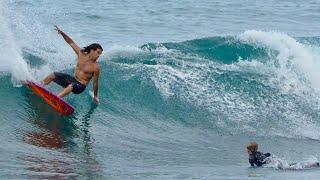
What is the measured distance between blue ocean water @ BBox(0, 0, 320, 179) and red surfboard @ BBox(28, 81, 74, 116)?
0.16 m

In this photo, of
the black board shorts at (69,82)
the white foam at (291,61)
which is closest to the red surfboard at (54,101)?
the black board shorts at (69,82)

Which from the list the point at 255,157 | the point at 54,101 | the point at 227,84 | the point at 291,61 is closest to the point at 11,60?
the point at 54,101

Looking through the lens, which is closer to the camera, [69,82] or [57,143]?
[57,143]

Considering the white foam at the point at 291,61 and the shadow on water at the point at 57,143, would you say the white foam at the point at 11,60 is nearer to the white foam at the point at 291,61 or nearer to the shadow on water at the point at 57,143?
the shadow on water at the point at 57,143

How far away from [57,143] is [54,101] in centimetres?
162

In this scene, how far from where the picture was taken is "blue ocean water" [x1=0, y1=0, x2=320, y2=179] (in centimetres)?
1006

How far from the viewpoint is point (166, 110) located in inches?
570

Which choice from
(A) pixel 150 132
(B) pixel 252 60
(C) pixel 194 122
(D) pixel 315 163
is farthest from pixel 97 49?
(B) pixel 252 60

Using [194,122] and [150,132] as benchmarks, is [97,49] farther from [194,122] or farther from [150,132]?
[194,122]

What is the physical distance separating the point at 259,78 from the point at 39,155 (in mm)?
8223

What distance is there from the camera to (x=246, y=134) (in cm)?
1377

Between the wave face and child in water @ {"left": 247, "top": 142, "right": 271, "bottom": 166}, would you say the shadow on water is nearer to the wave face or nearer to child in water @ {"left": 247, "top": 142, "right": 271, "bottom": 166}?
the wave face

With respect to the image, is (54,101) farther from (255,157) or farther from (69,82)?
(255,157)

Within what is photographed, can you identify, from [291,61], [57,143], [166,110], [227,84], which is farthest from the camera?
[291,61]
